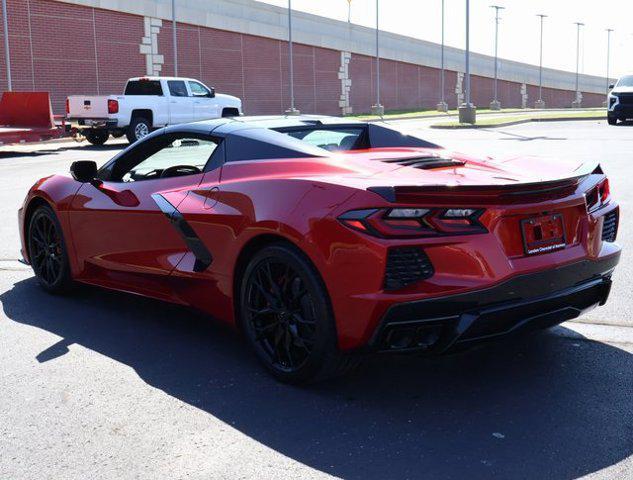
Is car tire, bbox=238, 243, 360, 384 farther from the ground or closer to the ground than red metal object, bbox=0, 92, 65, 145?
closer to the ground

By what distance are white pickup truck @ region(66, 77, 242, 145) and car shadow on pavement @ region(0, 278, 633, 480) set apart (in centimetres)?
1938

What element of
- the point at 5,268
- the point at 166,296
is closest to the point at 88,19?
the point at 5,268

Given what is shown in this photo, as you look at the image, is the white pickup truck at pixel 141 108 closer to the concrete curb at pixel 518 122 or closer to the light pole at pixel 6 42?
the light pole at pixel 6 42

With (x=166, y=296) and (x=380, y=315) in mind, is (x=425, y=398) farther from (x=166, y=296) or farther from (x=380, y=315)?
(x=166, y=296)

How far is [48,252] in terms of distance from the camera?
622cm

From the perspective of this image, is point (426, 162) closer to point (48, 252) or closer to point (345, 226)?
point (345, 226)

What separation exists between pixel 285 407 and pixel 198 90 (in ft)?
78.9

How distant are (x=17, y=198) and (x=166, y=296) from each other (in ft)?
25.4

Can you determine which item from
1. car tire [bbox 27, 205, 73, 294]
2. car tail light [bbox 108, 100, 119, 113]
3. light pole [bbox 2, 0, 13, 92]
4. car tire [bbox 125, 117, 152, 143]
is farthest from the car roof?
light pole [bbox 2, 0, 13, 92]

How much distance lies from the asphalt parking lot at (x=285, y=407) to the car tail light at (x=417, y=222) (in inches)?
34.9

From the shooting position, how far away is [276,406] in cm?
405

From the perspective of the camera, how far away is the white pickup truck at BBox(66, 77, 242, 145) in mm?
24000

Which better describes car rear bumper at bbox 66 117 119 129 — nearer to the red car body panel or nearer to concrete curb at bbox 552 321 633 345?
the red car body panel

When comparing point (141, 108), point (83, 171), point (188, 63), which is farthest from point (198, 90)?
point (83, 171)
